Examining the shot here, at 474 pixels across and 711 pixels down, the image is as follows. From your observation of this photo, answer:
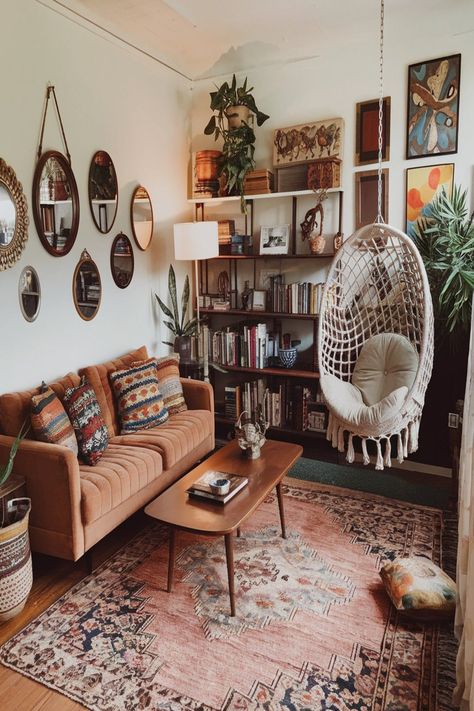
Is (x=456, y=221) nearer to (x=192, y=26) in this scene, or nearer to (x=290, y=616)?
(x=192, y=26)

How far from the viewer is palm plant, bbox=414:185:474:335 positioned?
124 inches

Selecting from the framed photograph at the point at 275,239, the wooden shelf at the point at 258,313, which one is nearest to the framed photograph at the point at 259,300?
the wooden shelf at the point at 258,313

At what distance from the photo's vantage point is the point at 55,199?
315 cm

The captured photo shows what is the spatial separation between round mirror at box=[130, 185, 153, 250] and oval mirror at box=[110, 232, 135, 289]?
5.5 inches

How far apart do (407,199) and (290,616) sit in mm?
→ 2900

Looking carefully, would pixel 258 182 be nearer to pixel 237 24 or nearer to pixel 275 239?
pixel 275 239

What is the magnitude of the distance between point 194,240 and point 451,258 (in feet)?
5.94

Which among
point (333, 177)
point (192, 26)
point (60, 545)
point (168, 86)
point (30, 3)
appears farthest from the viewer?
point (168, 86)

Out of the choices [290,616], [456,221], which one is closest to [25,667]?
[290,616]

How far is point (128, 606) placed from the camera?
2.31m

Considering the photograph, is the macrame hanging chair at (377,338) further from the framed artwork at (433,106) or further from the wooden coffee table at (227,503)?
the wooden coffee table at (227,503)

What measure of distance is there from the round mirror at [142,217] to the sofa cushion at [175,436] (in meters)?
1.42

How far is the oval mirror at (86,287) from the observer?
3.36 meters

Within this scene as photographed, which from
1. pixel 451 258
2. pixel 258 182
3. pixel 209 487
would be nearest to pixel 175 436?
pixel 209 487
